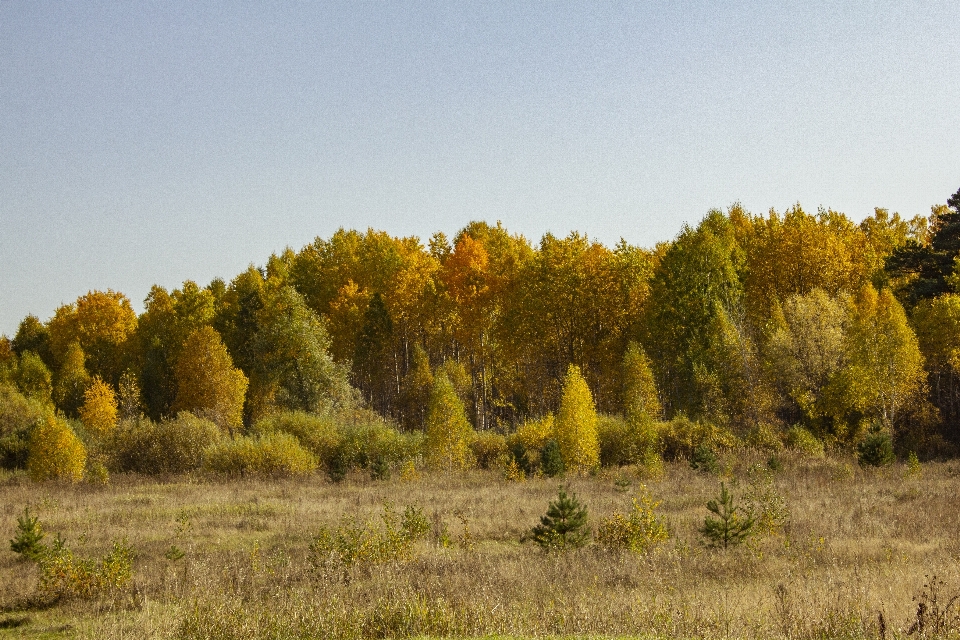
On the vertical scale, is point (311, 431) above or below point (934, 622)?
above

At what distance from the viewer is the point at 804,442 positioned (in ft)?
109

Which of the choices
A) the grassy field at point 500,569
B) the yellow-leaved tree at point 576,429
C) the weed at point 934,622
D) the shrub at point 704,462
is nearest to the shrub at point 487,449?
the yellow-leaved tree at point 576,429

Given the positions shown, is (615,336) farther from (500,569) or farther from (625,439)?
(500,569)

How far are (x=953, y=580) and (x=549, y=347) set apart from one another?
33.0 m

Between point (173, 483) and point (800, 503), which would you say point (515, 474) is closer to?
point (800, 503)

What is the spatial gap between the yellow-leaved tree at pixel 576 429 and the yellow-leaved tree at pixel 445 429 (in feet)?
12.9

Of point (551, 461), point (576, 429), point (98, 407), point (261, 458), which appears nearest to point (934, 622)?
point (551, 461)

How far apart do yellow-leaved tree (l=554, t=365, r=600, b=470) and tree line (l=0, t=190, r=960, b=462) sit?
5107 mm

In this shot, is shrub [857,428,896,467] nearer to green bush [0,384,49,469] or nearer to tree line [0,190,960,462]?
tree line [0,190,960,462]

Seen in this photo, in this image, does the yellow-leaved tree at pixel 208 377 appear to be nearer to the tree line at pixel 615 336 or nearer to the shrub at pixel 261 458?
the tree line at pixel 615 336

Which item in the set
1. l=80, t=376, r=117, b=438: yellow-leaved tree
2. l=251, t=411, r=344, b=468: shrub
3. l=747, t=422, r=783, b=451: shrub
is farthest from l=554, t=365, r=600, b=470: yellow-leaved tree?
l=80, t=376, r=117, b=438: yellow-leaved tree

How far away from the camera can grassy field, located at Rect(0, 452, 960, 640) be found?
31.4 feet

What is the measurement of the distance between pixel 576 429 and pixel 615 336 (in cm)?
1370

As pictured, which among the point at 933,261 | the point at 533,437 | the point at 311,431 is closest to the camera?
the point at 533,437
